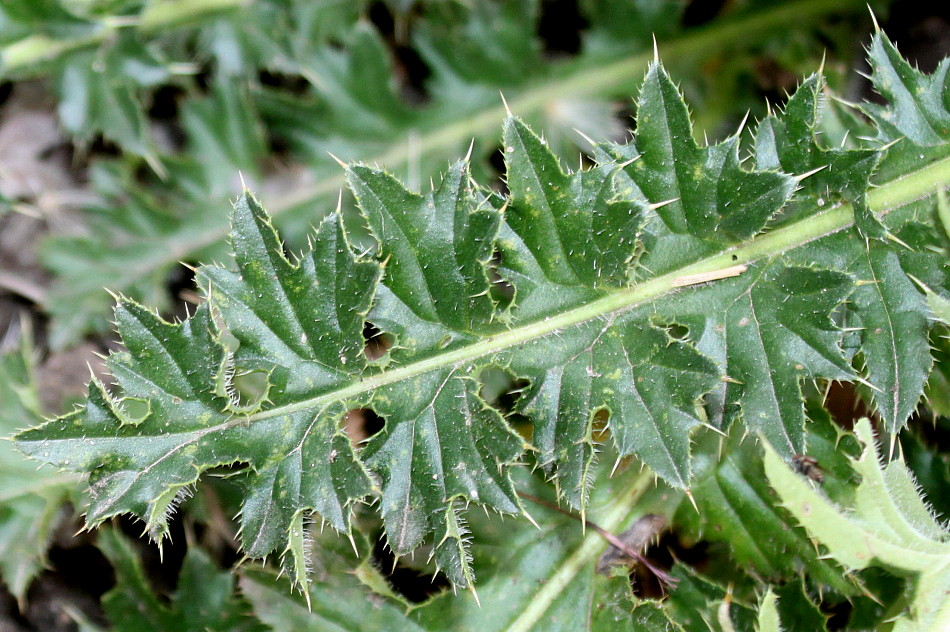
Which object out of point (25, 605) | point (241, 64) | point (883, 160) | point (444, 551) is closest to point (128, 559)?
point (25, 605)

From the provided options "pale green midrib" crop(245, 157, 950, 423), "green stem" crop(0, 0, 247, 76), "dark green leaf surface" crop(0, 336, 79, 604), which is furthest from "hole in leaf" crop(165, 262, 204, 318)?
"pale green midrib" crop(245, 157, 950, 423)

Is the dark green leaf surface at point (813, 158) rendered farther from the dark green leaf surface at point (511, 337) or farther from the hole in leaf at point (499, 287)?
the hole in leaf at point (499, 287)

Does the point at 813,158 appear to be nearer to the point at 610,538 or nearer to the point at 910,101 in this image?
the point at 910,101

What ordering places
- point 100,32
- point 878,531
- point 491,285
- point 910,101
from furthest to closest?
point 100,32 < point 910,101 < point 491,285 < point 878,531

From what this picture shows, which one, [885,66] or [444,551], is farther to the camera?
[885,66]

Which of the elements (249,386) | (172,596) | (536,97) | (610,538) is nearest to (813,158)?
(610,538)

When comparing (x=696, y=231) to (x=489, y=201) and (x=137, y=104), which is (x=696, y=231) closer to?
(x=489, y=201)

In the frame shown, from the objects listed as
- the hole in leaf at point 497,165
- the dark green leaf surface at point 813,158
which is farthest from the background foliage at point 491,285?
the hole in leaf at point 497,165
